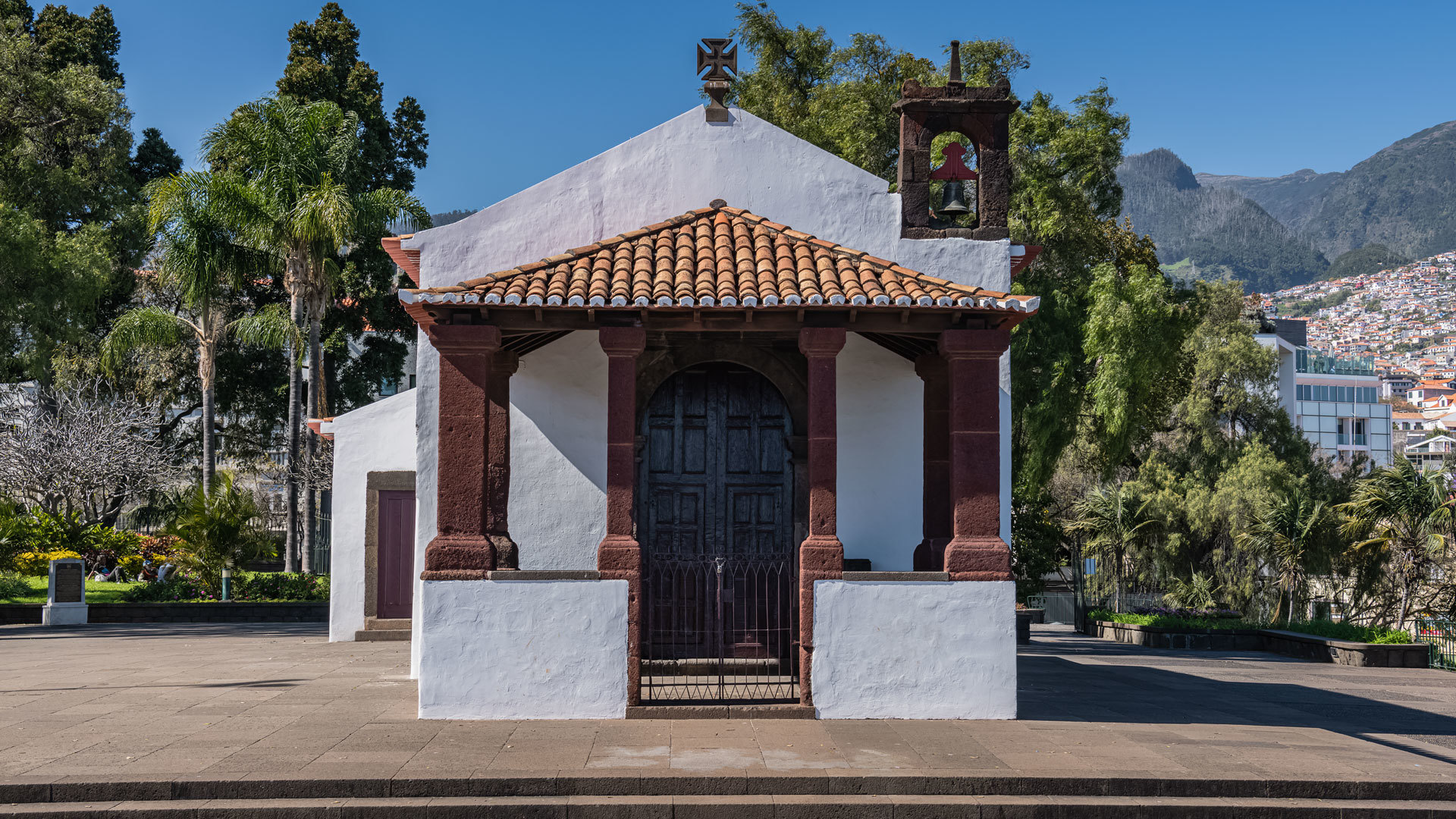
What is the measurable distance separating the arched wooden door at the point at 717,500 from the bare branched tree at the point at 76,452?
59.1ft

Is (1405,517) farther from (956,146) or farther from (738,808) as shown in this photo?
(738,808)

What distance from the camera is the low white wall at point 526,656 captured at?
29.5 feet

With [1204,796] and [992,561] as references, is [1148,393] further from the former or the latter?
[1204,796]

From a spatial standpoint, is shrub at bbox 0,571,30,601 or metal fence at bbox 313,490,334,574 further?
metal fence at bbox 313,490,334,574

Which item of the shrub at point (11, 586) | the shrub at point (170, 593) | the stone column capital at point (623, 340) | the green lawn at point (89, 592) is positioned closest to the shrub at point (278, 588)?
the shrub at point (170, 593)

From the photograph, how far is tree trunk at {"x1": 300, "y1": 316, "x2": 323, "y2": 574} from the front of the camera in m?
22.7

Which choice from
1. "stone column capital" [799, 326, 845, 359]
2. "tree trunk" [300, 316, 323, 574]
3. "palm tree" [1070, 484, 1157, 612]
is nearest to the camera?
"stone column capital" [799, 326, 845, 359]

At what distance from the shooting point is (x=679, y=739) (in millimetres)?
8297

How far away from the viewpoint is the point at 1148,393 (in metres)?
21.1

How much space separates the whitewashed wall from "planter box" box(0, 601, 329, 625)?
13.6 m

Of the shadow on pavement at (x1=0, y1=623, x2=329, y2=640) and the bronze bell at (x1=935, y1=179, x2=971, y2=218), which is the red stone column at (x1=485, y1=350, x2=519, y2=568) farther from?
the shadow on pavement at (x1=0, y1=623, x2=329, y2=640)

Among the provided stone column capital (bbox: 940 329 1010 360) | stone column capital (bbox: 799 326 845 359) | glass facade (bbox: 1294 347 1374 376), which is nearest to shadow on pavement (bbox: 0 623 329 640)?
stone column capital (bbox: 799 326 845 359)

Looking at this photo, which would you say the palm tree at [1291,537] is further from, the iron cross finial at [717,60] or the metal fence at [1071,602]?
the iron cross finial at [717,60]

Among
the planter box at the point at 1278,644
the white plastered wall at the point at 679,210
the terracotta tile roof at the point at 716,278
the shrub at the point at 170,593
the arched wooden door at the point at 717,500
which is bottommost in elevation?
the planter box at the point at 1278,644
